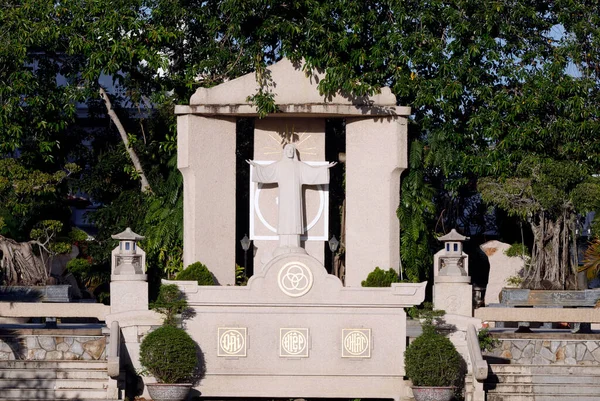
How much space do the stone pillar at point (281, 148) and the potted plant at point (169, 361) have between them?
20.3ft

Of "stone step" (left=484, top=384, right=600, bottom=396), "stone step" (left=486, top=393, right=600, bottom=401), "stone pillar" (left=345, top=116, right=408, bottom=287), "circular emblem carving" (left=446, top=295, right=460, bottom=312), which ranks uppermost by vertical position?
"stone pillar" (left=345, top=116, right=408, bottom=287)

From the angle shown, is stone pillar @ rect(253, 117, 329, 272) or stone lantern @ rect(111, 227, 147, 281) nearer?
stone lantern @ rect(111, 227, 147, 281)

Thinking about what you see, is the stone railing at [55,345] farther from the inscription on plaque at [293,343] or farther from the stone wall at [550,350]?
the stone wall at [550,350]

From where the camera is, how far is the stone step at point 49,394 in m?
19.7

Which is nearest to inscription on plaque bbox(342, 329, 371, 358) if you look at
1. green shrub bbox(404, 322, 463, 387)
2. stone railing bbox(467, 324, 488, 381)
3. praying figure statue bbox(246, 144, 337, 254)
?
green shrub bbox(404, 322, 463, 387)

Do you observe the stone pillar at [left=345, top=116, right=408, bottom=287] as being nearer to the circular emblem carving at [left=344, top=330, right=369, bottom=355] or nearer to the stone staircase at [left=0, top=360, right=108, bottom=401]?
the circular emblem carving at [left=344, top=330, right=369, bottom=355]

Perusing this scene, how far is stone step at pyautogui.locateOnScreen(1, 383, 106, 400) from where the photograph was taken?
19.7 meters

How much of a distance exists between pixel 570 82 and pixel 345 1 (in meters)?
5.08

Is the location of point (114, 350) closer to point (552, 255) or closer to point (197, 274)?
point (197, 274)

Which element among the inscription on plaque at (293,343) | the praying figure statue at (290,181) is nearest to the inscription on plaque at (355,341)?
the inscription on plaque at (293,343)

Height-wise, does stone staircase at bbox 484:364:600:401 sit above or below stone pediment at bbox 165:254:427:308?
below

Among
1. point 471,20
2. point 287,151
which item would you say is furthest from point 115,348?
point 471,20

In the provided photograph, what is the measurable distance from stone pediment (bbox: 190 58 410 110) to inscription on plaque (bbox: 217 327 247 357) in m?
6.04

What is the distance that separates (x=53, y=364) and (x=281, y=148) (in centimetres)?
801
